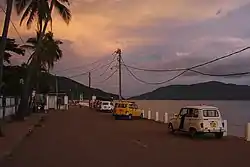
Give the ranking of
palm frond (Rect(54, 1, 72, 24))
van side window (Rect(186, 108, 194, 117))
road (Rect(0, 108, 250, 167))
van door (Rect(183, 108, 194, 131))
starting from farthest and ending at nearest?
1. palm frond (Rect(54, 1, 72, 24))
2. van side window (Rect(186, 108, 194, 117))
3. van door (Rect(183, 108, 194, 131))
4. road (Rect(0, 108, 250, 167))

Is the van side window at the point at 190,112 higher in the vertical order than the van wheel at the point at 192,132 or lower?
→ higher

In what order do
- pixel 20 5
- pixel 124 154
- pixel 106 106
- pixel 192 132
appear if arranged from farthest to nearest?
pixel 106 106 < pixel 20 5 < pixel 192 132 < pixel 124 154

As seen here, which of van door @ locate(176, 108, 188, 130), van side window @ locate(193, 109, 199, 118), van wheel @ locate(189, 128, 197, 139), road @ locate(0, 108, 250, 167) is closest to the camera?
road @ locate(0, 108, 250, 167)

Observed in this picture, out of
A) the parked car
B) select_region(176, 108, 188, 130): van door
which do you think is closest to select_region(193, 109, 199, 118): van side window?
select_region(176, 108, 188, 130): van door

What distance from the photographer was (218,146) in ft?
67.3

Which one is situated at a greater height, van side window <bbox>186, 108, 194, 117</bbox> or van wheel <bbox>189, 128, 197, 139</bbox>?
van side window <bbox>186, 108, 194, 117</bbox>

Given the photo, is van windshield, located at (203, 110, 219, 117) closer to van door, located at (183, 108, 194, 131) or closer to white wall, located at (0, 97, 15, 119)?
van door, located at (183, 108, 194, 131)

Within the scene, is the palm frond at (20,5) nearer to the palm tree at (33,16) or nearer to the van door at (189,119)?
the palm tree at (33,16)

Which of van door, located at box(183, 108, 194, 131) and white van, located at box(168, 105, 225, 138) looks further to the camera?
van door, located at box(183, 108, 194, 131)

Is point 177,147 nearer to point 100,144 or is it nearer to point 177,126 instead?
point 100,144

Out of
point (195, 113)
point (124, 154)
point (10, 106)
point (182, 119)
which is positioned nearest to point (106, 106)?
point (10, 106)

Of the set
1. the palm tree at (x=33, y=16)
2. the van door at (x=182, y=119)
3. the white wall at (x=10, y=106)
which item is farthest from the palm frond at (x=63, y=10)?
the van door at (x=182, y=119)

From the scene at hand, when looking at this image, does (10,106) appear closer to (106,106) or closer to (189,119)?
(189,119)

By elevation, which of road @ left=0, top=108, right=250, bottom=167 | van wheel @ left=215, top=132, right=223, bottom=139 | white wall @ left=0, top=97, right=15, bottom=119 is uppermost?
white wall @ left=0, top=97, right=15, bottom=119
